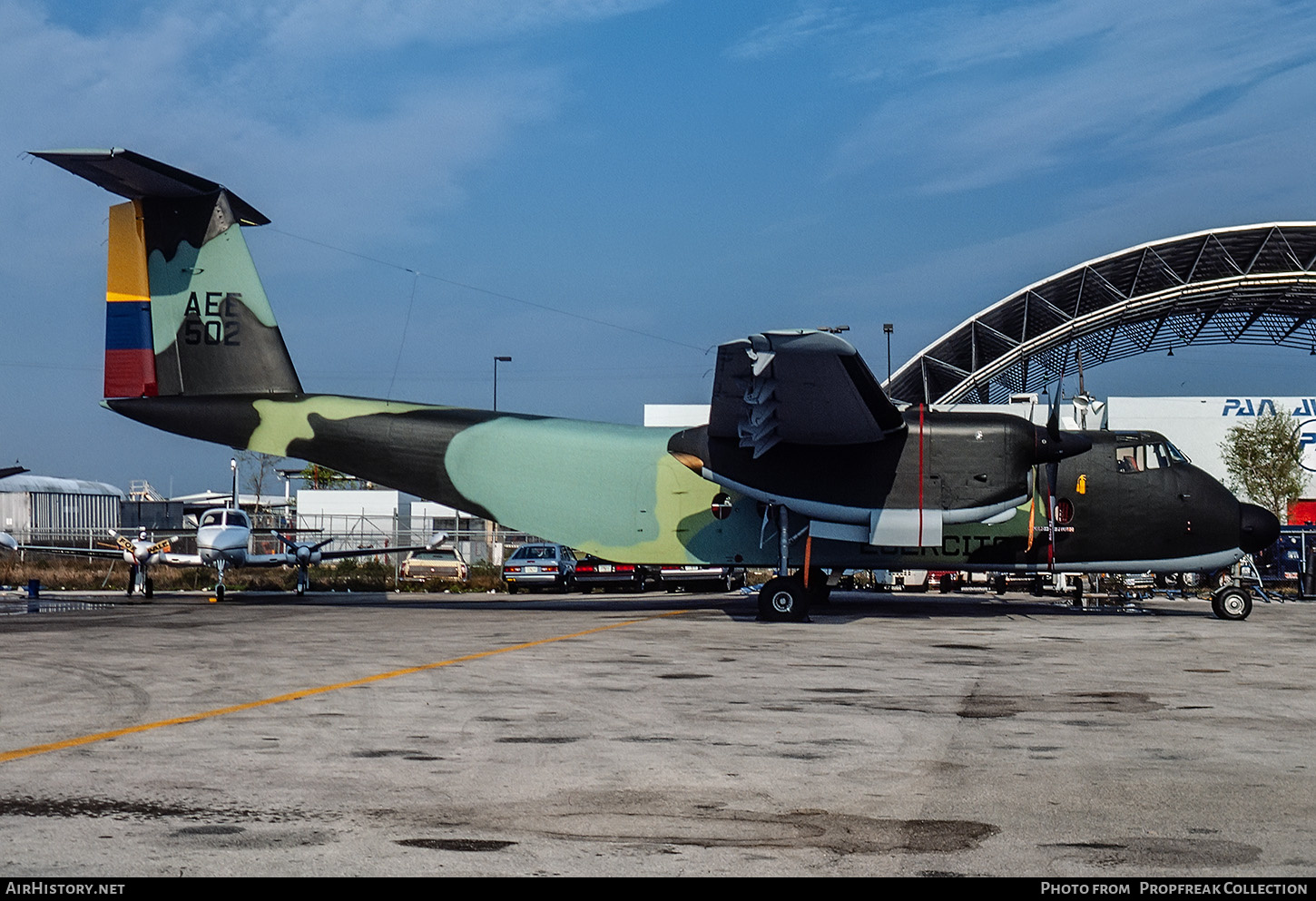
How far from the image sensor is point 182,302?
22172 mm

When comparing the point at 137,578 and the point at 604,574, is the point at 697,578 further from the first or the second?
the point at 137,578

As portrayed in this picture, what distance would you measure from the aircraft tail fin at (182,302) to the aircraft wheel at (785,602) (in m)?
10.6

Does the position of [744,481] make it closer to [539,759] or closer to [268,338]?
[268,338]

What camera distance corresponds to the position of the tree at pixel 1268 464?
162 ft

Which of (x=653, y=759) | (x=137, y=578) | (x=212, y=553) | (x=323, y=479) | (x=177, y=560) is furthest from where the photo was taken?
(x=323, y=479)

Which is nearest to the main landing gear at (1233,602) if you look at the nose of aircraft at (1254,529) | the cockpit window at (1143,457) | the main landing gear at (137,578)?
the nose of aircraft at (1254,529)

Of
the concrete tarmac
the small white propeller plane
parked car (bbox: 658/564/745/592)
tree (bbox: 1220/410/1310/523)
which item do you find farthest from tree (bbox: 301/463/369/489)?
the concrete tarmac

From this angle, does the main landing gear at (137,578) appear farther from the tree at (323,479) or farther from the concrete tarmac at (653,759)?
the tree at (323,479)

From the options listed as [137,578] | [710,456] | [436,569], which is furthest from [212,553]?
[710,456]

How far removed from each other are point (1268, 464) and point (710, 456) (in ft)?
133

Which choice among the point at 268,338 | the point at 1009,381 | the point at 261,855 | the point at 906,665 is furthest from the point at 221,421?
the point at 1009,381

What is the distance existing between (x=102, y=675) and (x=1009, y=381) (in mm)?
54327

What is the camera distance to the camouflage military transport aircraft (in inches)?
749

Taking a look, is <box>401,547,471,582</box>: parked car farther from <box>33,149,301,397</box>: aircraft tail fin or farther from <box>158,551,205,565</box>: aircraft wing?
<box>33,149,301,397</box>: aircraft tail fin
